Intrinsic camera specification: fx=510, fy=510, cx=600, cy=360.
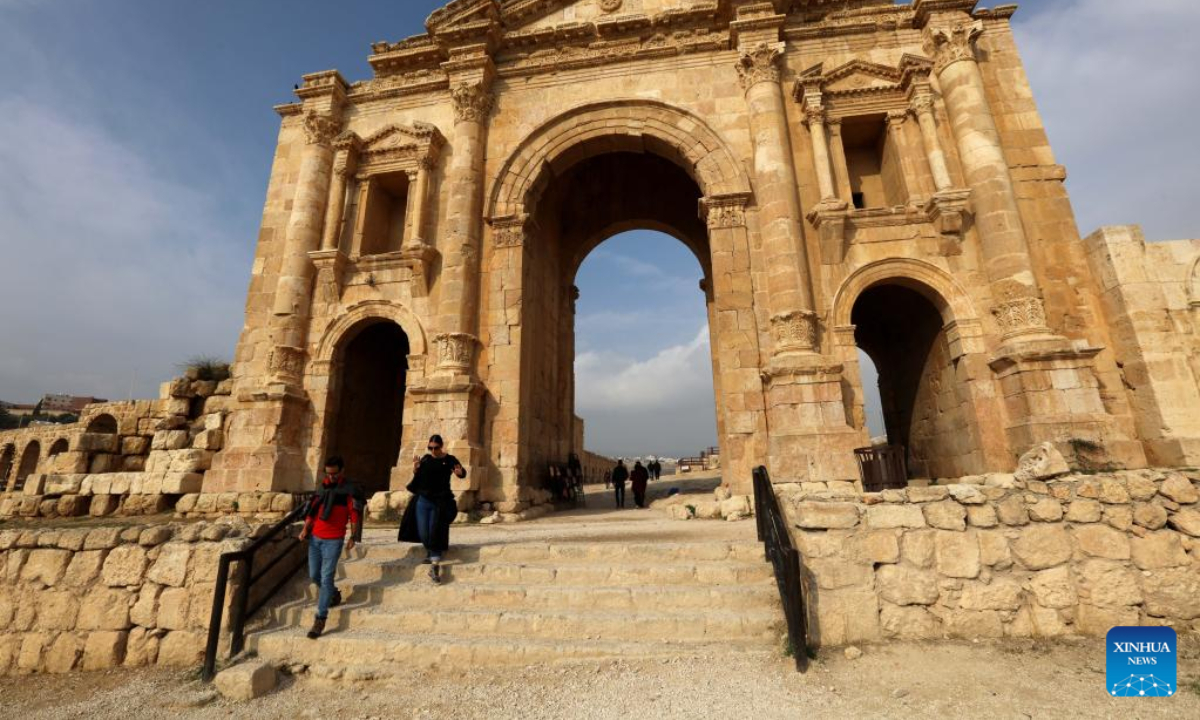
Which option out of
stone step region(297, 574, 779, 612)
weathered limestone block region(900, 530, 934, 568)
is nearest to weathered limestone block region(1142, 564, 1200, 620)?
weathered limestone block region(900, 530, 934, 568)

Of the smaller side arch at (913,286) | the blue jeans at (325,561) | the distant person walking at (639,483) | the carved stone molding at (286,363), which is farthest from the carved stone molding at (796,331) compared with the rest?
the carved stone molding at (286,363)

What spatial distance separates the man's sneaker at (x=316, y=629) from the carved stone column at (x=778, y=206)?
27.9 feet

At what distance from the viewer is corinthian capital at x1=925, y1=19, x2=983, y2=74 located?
11.5 m

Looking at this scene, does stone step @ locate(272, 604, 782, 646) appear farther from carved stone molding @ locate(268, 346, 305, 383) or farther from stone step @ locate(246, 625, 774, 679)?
carved stone molding @ locate(268, 346, 305, 383)

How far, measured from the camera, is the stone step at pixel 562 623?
4.22 m

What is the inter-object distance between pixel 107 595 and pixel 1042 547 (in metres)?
8.47

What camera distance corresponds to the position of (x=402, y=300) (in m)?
12.3

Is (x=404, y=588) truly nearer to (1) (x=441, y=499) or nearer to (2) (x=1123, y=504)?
(1) (x=441, y=499)

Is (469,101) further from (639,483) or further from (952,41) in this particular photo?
(952,41)

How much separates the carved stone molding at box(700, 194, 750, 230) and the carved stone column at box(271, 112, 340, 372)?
32.1 ft

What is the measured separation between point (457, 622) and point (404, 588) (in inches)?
31.7

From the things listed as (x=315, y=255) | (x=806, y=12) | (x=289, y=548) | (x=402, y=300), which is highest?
(x=806, y=12)

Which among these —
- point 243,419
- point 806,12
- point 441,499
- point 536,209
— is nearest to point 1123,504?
point 441,499

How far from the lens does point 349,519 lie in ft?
16.4
